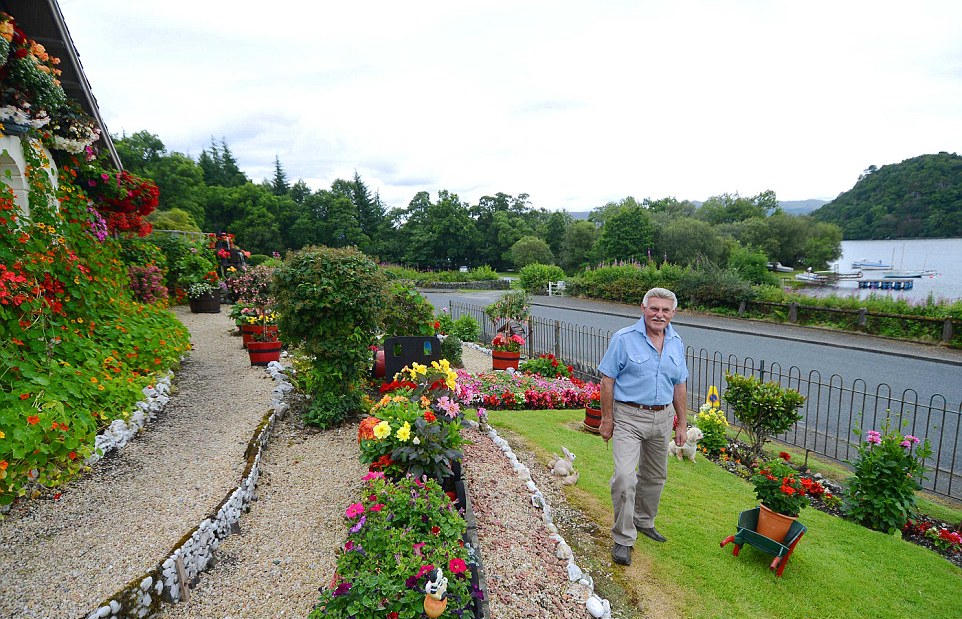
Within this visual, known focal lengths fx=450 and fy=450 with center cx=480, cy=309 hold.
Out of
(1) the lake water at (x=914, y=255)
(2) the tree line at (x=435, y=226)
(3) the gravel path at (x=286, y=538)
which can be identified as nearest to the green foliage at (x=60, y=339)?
(3) the gravel path at (x=286, y=538)

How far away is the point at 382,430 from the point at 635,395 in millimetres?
1766

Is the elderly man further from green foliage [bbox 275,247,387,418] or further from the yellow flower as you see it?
green foliage [bbox 275,247,387,418]

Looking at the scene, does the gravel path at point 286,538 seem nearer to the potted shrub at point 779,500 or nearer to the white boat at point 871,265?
the potted shrub at point 779,500

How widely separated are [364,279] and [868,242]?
59.4 m

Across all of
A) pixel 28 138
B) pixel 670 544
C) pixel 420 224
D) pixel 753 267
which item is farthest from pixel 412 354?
pixel 420 224

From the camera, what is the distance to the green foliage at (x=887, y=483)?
3.81 meters

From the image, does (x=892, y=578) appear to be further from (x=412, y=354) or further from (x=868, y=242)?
(x=868, y=242)

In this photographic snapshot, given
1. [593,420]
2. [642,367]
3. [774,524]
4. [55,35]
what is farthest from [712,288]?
[55,35]

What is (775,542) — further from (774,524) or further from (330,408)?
(330,408)

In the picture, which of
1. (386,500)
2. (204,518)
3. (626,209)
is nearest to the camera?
(386,500)

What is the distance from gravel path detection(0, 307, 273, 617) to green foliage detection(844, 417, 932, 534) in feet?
17.4

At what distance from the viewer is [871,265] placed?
43.5 m

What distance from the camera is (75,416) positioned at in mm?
3373

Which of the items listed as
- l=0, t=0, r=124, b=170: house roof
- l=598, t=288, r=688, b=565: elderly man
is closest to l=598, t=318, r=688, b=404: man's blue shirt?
l=598, t=288, r=688, b=565: elderly man
